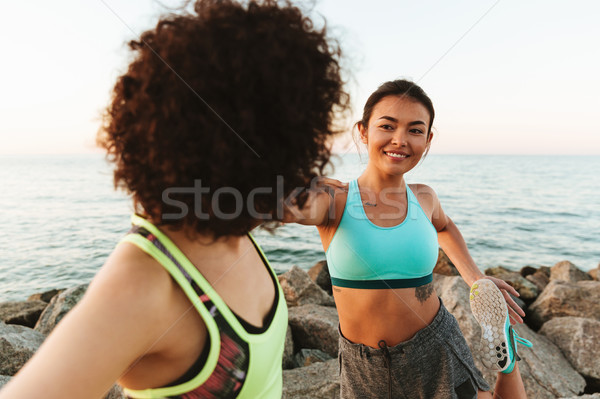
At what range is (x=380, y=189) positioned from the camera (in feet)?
7.61

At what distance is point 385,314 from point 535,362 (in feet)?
9.15

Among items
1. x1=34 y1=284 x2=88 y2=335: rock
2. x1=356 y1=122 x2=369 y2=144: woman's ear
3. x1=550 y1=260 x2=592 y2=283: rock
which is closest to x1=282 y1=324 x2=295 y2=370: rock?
x1=356 y1=122 x2=369 y2=144: woman's ear

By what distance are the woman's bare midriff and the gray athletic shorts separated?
0.05 metres

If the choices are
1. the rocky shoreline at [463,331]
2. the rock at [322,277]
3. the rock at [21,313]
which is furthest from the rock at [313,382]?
the rock at [21,313]

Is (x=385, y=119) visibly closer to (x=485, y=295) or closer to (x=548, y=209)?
(x=485, y=295)

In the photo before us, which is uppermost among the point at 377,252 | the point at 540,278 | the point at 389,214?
the point at 389,214

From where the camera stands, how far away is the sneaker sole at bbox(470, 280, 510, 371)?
208 centimetres

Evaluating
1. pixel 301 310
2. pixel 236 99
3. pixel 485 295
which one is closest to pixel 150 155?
pixel 236 99

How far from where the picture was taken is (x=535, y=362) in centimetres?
378

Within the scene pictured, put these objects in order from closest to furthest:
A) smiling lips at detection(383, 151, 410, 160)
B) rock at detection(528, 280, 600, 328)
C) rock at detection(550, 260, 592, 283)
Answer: smiling lips at detection(383, 151, 410, 160)
rock at detection(528, 280, 600, 328)
rock at detection(550, 260, 592, 283)

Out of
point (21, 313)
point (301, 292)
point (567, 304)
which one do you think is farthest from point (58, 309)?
point (567, 304)

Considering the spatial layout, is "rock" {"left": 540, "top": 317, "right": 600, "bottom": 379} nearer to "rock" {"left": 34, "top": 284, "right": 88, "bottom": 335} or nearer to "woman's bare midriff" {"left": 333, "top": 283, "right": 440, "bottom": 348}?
"woman's bare midriff" {"left": 333, "top": 283, "right": 440, "bottom": 348}

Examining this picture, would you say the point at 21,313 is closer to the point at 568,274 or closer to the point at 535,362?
the point at 535,362

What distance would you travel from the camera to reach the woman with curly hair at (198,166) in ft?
2.50
